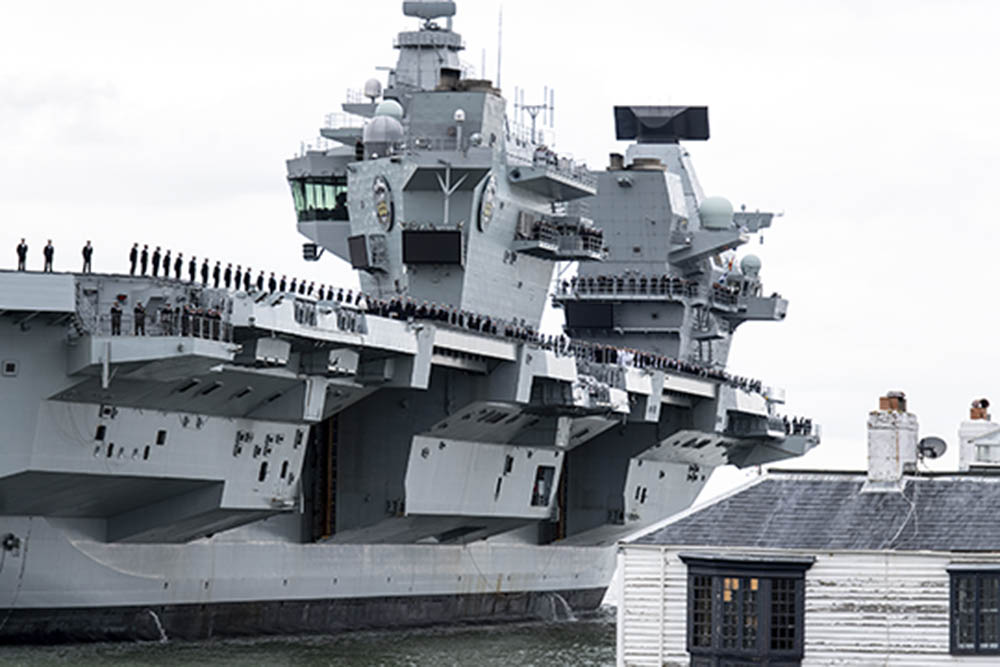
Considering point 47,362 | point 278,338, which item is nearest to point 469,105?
point 278,338

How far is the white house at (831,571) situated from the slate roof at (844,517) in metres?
0.02

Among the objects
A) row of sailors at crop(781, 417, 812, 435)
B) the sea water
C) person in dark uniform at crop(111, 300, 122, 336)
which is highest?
person in dark uniform at crop(111, 300, 122, 336)

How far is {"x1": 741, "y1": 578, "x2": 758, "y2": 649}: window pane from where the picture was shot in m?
22.3

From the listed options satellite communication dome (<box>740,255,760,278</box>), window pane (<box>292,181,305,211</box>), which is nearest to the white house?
window pane (<box>292,181,305,211</box>)

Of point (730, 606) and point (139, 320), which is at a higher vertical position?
point (139, 320)

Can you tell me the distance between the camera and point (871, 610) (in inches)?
872

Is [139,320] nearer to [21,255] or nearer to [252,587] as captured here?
[21,255]

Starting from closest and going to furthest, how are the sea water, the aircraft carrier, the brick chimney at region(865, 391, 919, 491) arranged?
1. the brick chimney at region(865, 391, 919, 491)
2. the aircraft carrier
3. the sea water

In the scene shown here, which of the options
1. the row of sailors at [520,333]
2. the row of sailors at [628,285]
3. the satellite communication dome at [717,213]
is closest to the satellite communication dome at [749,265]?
the satellite communication dome at [717,213]

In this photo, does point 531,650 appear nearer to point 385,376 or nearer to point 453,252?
point 385,376

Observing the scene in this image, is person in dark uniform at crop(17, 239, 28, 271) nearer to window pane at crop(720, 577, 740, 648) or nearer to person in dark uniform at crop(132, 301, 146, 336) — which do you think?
person in dark uniform at crop(132, 301, 146, 336)

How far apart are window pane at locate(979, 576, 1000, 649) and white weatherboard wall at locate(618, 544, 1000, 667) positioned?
0.18 meters

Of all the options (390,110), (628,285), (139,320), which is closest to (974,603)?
(139,320)

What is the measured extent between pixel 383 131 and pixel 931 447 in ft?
79.1
